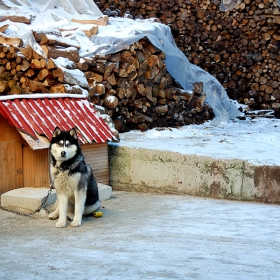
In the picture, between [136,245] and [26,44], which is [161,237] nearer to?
[136,245]

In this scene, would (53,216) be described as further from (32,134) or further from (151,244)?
(151,244)

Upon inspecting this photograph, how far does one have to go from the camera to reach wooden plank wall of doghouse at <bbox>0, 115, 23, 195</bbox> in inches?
224

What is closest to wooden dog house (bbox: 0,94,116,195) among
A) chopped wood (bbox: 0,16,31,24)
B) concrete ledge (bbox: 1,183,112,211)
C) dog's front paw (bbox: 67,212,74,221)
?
concrete ledge (bbox: 1,183,112,211)

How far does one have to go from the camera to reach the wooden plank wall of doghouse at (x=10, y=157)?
568 cm

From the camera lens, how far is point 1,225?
472cm

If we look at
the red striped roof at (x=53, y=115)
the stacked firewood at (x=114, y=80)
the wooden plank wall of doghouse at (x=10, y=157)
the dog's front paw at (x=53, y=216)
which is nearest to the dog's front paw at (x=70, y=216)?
the dog's front paw at (x=53, y=216)

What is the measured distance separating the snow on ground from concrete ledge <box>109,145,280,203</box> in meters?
0.12

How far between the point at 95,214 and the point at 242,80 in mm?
8528

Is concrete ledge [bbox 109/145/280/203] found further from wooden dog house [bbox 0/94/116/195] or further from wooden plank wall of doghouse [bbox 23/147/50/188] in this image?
wooden plank wall of doghouse [bbox 23/147/50/188]

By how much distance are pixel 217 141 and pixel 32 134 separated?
3.23 meters

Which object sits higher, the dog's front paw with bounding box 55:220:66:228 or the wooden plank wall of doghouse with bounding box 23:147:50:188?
the wooden plank wall of doghouse with bounding box 23:147:50:188

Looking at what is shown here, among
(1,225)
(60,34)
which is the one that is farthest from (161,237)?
(60,34)

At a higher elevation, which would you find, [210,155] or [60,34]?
[60,34]

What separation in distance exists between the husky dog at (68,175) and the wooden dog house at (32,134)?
904 mm
